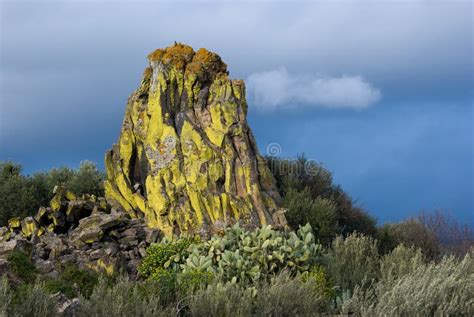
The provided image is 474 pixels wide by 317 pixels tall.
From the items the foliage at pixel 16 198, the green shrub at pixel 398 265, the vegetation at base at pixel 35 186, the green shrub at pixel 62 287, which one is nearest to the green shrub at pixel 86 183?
the vegetation at base at pixel 35 186

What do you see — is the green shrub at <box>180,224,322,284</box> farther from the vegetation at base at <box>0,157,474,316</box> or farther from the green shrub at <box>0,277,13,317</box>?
the green shrub at <box>0,277,13,317</box>

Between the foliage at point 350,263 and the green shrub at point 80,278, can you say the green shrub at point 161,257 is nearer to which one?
the green shrub at point 80,278

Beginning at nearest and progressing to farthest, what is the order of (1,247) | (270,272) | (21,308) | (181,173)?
(21,308) < (270,272) < (1,247) < (181,173)

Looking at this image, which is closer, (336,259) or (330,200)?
(336,259)

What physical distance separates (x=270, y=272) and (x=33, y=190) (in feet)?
32.1

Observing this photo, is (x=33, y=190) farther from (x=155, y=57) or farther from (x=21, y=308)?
(x=21, y=308)

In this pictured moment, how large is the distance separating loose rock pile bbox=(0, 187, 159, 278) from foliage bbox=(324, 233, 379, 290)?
4156 mm

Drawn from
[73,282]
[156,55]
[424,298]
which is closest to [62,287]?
[73,282]

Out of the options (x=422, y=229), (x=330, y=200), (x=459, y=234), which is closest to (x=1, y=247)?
(x=330, y=200)

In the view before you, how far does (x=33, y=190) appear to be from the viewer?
61.2ft

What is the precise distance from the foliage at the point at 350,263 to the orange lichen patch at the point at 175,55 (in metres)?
6.22

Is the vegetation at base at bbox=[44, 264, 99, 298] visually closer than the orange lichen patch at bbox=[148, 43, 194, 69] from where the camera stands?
Yes

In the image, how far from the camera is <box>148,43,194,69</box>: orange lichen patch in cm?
1579

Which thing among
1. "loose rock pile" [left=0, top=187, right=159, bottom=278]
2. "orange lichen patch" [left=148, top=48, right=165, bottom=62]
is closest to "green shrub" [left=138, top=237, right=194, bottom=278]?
"loose rock pile" [left=0, top=187, right=159, bottom=278]
